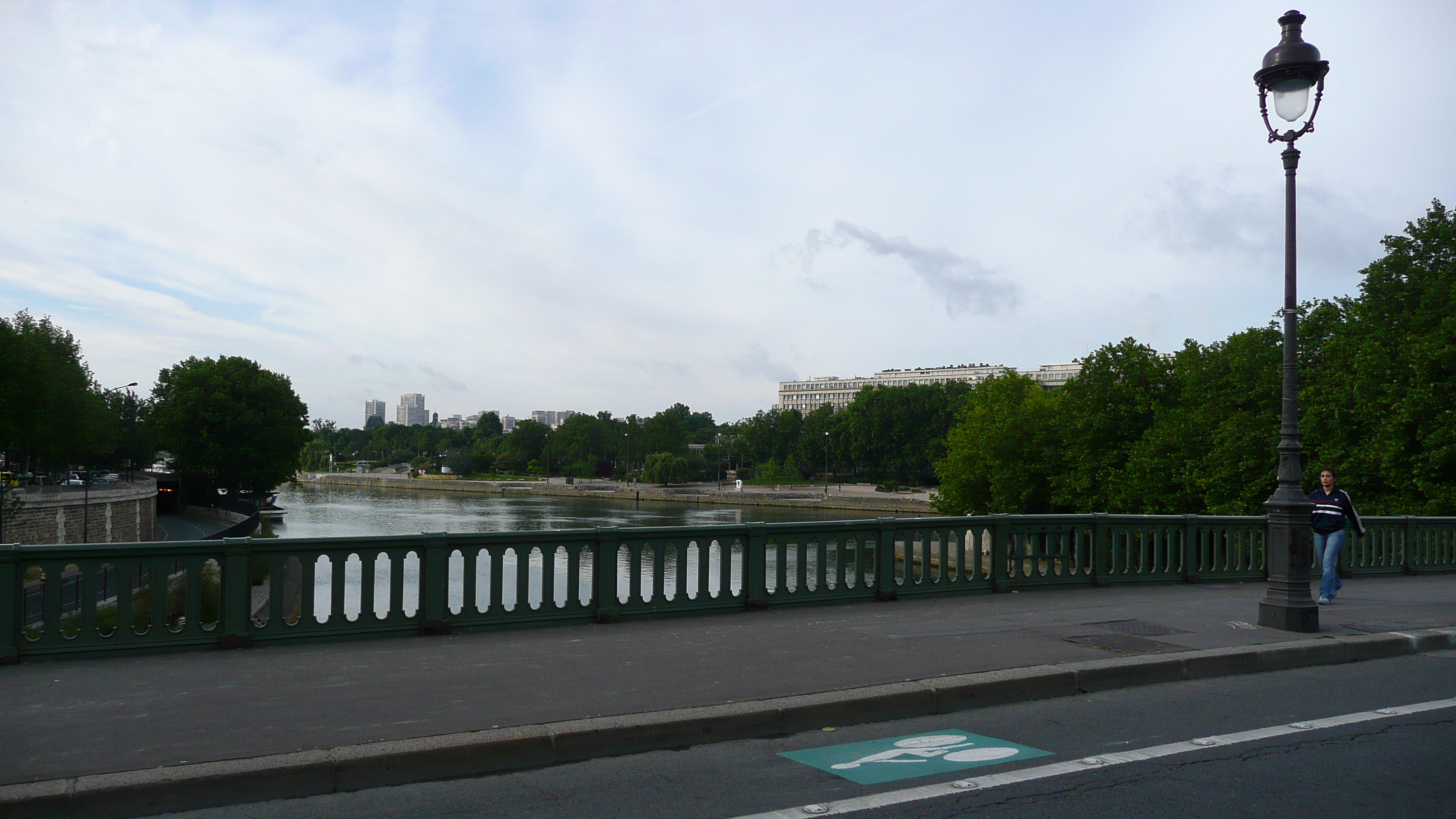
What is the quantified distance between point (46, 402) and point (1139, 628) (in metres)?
60.1

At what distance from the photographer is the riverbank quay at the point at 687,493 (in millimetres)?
106250

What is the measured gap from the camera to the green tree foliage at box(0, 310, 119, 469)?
50.0 meters

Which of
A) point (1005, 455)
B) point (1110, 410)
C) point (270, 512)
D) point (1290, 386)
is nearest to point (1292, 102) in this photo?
point (1290, 386)

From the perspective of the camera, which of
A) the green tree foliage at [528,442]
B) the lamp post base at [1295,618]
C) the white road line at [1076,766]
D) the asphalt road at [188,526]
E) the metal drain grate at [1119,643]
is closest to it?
the white road line at [1076,766]

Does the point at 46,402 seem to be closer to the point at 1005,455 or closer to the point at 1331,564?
the point at 1005,455

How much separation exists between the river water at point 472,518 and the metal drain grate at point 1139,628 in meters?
13.4

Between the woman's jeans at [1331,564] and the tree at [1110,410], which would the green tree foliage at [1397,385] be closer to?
the tree at [1110,410]

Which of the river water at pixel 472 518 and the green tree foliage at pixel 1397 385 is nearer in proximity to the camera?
the green tree foliage at pixel 1397 385

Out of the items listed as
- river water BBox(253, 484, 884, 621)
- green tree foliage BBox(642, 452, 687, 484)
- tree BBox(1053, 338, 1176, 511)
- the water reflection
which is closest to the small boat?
river water BBox(253, 484, 884, 621)

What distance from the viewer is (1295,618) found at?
9453mm

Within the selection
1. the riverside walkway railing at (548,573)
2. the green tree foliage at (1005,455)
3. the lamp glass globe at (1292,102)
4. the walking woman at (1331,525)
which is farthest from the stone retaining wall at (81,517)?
the green tree foliage at (1005,455)

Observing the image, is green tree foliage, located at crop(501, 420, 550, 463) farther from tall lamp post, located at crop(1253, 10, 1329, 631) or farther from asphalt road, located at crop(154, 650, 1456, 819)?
asphalt road, located at crop(154, 650, 1456, 819)

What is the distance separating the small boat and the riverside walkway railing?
263 ft

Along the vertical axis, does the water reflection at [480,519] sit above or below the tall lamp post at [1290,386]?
below
